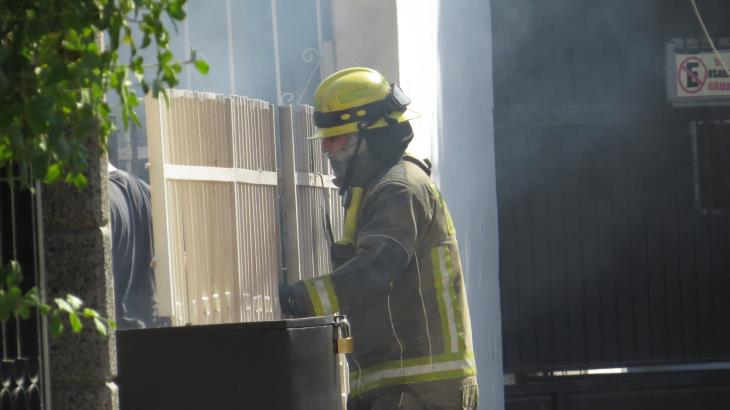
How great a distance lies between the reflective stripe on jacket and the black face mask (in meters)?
0.04

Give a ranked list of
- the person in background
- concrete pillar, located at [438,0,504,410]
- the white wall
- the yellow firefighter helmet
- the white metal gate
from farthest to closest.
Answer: concrete pillar, located at [438,0,504,410]
the white wall
the yellow firefighter helmet
the person in background
the white metal gate

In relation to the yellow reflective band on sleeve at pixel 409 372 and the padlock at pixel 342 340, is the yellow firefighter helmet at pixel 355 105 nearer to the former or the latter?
the yellow reflective band on sleeve at pixel 409 372

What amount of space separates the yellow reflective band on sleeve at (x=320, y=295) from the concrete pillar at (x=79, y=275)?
1826mm

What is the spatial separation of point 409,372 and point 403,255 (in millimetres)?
462

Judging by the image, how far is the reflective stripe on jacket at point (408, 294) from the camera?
4.56m

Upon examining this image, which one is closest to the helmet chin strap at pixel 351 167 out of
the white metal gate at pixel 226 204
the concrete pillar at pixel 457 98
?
the white metal gate at pixel 226 204

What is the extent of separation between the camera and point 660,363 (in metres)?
8.54

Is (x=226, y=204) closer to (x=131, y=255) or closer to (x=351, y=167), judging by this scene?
(x=131, y=255)

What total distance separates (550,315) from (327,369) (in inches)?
210

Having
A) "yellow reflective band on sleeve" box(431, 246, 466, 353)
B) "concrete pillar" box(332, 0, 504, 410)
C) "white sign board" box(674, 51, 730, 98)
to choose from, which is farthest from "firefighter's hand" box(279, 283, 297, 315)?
"white sign board" box(674, 51, 730, 98)

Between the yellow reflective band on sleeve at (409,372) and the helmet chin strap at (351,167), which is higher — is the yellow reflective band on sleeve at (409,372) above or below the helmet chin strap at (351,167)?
below

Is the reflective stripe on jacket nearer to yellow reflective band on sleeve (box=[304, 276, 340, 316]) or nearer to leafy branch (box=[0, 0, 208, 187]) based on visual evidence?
yellow reflective band on sleeve (box=[304, 276, 340, 316])

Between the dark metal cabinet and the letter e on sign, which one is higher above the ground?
the letter e on sign

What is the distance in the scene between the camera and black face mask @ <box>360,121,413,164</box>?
478 centimetres
